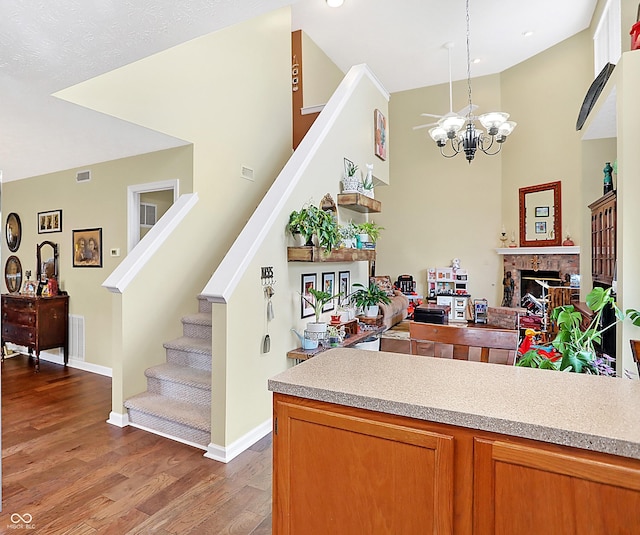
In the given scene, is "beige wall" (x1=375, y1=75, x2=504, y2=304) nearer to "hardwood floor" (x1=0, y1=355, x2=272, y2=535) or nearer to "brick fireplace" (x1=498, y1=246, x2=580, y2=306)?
"brick fireplace" (x1=498, y1=246, x2=580, y2=306)

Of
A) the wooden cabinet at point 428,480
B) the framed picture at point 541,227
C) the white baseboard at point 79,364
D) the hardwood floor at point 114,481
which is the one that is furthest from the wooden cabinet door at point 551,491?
the framed picture at point 541,227

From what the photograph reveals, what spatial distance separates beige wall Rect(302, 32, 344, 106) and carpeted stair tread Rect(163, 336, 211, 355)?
4.97m

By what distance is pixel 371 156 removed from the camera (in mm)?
5164

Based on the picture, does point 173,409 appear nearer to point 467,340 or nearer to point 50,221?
point 467,340

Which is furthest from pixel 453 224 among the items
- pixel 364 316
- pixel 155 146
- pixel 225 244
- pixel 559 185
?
pixel 155 146

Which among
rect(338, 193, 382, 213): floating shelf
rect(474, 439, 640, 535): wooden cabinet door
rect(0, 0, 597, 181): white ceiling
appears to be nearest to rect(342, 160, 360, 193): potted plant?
rect(338, 193, 382, 213): floating shelf

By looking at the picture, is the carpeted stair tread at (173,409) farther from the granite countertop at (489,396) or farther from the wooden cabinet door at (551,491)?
the wooden cabinet door at (551,491)

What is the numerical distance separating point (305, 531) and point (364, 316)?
144 inches

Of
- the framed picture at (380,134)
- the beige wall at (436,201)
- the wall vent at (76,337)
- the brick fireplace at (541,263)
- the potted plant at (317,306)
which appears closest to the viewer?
the potted plant at (317,306)

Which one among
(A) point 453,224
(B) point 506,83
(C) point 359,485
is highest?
(B) point 506,83

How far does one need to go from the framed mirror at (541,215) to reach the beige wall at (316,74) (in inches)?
178

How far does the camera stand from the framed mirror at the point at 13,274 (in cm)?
558

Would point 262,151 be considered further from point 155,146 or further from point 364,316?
point 364,316

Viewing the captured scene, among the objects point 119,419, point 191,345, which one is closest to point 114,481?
point 119,419
